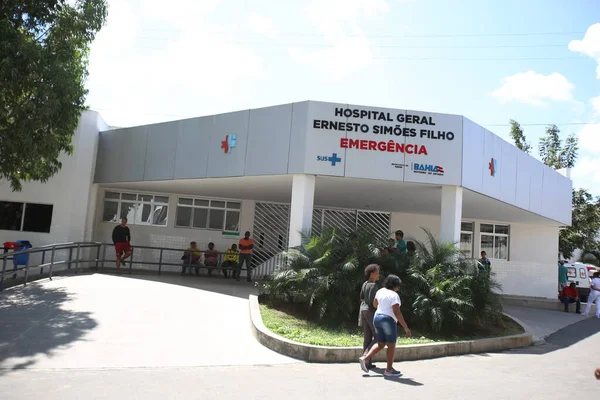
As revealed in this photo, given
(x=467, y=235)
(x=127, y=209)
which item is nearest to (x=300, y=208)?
(x=127, y=209)

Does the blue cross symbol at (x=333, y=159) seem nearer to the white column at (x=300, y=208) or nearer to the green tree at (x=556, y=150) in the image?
the white column at (x=300, y=208)

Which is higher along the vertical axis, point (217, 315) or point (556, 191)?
point (556, 191)

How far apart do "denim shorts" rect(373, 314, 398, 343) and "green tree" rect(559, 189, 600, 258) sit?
77.9 feet

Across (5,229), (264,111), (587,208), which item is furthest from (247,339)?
(587,208)

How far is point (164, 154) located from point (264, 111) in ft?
13.5

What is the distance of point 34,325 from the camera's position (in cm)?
803

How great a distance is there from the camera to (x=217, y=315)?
959 cm

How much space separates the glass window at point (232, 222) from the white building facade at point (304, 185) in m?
0.04

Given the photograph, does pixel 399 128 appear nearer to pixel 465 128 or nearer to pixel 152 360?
pixel 465 128

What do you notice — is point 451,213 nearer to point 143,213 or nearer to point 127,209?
point 143,213

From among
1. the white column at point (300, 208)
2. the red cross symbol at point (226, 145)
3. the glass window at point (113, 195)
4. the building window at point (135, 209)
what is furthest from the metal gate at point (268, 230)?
the white column at point (300, 208)

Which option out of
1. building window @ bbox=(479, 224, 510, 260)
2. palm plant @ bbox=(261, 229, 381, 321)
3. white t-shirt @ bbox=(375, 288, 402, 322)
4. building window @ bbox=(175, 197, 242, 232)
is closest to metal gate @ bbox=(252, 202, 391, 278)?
building window @ bbox=(175, 197, 242, 232)

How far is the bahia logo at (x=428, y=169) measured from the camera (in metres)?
11.9

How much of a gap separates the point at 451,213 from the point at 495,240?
9.53 m
